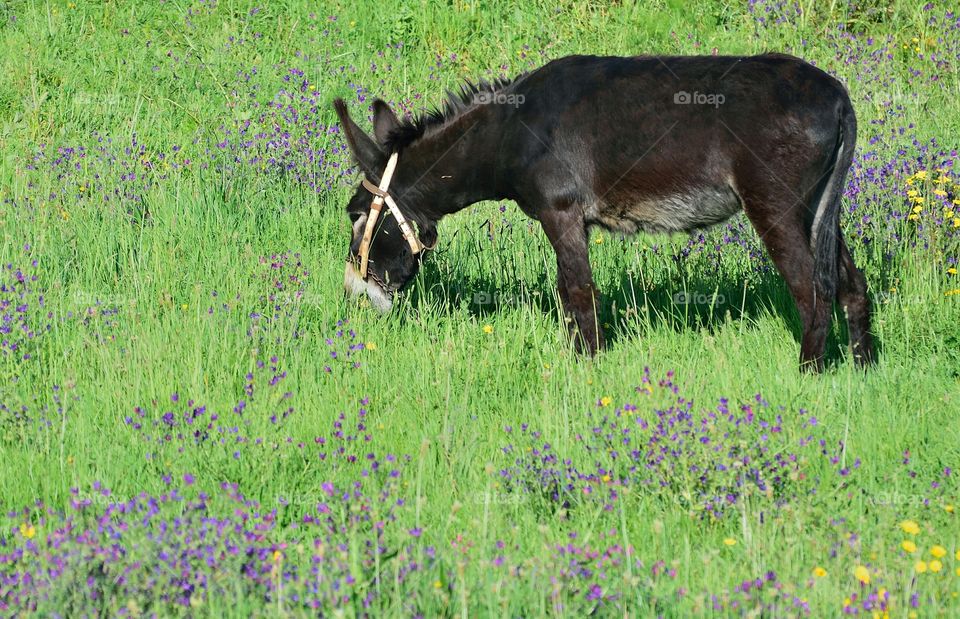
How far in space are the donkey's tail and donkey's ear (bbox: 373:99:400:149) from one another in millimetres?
2264

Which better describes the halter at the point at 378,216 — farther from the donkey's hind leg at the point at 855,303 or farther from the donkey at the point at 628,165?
the donkey's hind leg at the point at 855,303

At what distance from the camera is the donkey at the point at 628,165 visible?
4832mm

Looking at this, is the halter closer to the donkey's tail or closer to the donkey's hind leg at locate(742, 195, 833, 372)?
the donkey's hind leg at locate(742, 195, 833, 372)

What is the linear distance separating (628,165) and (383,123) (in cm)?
140

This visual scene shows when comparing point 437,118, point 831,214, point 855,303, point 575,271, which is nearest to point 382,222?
point 437,118

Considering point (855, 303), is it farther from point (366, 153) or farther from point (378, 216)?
point (366, 153)

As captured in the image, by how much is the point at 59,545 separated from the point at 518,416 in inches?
83.7

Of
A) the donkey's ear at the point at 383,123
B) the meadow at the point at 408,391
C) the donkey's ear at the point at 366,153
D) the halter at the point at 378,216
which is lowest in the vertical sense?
the meadow at the point at 408,391

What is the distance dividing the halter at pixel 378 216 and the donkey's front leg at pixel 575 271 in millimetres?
759

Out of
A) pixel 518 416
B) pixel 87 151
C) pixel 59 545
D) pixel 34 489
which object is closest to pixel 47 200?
pixel 87 151

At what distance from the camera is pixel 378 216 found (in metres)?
5.64

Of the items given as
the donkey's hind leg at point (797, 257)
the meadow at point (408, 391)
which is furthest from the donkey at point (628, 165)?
the meadow at point (408, 391)

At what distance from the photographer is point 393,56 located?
9.55 m

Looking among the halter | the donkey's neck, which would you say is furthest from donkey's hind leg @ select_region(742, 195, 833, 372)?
the halter
